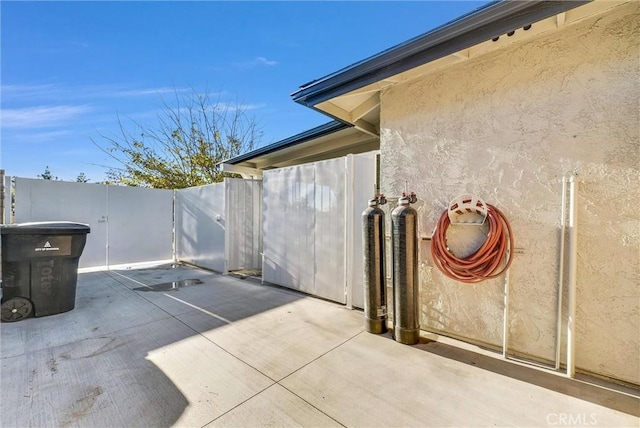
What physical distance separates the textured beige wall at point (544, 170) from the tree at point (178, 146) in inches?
389

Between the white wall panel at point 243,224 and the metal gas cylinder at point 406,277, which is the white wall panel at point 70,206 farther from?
the metal gas cylinder at point 406,277

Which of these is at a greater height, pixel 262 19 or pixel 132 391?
pixel 262 19

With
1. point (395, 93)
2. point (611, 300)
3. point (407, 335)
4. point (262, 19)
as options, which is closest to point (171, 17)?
point (262, 19)

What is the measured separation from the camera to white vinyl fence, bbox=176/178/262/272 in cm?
651

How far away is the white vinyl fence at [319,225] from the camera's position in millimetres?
3916

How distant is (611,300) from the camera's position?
6.90 ft

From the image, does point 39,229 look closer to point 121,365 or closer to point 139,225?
point 121,365

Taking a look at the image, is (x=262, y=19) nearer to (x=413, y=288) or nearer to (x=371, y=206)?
(x=371, y=206)

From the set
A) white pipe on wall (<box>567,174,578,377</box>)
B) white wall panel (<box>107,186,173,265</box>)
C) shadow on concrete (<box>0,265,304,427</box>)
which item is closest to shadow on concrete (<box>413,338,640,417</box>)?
white pipe on wall (<box>567,174,578,377</box>)

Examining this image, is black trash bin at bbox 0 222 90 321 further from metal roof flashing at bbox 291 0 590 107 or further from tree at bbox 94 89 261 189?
tree at bbox 94 89 261 189

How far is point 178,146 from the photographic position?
10.9 metres

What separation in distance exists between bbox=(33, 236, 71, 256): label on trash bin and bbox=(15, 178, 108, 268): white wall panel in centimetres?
414

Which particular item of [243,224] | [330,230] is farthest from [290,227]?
[243,224]

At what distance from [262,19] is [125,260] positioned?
7834mm
